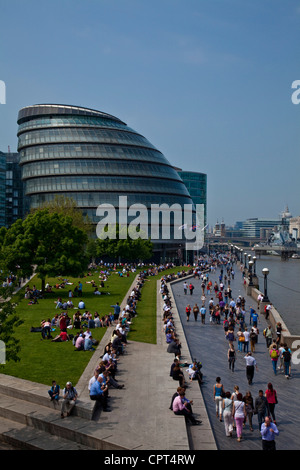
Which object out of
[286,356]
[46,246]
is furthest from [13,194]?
[286,356]

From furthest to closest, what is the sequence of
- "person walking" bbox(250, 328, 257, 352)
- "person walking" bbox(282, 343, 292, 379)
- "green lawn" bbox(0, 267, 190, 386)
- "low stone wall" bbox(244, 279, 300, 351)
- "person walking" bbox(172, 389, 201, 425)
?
"low stone wall" bbox(244, 279, 300, 351) → "person walking" bbox(250, 328, 257, 352) → "person walking" bbox(282, 343, 292, 379) → "green lawn" bbox(0, 267, 190, 386) → "person walking" bbox(172, 389, 201, 425)

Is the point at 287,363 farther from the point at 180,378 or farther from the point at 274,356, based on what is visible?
the point at 180,378

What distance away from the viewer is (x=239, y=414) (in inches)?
579

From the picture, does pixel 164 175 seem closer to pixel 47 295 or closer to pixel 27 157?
pixel 27 157

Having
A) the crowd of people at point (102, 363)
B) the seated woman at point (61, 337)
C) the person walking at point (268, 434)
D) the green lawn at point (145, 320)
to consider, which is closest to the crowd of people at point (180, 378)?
the green lawn at point (145, 320)

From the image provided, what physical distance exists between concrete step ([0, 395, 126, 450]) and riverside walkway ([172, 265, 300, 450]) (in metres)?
3.32

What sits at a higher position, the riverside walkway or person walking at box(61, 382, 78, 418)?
person walking at box(61, 382, 78, 418)

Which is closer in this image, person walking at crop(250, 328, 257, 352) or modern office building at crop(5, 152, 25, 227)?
person walking at crop(250, 328, 257, 352)

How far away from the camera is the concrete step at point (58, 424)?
13586 millimetres

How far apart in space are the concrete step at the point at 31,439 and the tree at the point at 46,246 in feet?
93.8

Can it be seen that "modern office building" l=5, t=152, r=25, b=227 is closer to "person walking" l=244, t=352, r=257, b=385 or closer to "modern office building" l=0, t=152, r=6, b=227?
"modern office building" l=0, t=152, r=6, b=227

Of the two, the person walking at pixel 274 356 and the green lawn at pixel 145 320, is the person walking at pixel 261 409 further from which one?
the green lawn at pixel 145 320

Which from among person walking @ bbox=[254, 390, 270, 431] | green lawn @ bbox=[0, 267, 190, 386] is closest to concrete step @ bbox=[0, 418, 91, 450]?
green lawn @ bbox=[0, 267, 190, 386]

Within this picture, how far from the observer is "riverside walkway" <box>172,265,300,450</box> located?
14.6 m
